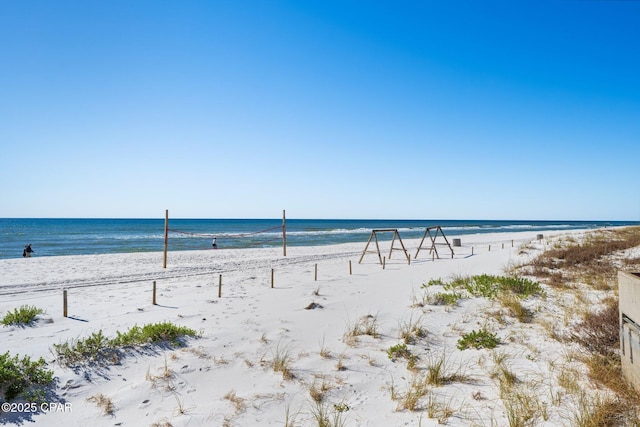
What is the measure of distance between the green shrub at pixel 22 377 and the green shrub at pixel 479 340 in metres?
6.67

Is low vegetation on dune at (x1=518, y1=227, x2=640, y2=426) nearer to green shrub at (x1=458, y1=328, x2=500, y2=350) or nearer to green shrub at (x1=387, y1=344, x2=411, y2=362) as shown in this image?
green shrub at (x1=458, y1=328, x2=500, y2=350)

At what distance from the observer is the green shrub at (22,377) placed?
432 cm

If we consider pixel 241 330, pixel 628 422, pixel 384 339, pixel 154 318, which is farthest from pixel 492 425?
pixel 154 318

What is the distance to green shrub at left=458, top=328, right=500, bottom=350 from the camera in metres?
5.95

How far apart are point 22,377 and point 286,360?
3.72m

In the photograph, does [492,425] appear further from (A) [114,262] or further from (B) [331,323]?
(A) [114,262]

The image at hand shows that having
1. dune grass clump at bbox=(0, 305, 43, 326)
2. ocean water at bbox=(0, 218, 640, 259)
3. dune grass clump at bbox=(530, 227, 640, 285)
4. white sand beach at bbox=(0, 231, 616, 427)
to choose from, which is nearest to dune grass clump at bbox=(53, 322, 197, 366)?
white sand beach at bbox=(0, 231, 616, 427)

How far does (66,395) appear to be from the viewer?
14.8 ft

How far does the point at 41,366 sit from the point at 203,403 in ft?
8.82

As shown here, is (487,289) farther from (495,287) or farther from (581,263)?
(581,263)

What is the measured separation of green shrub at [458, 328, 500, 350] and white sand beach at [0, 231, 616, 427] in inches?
5.0

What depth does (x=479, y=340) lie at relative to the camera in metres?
6.11

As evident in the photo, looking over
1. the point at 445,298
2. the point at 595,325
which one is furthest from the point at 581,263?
the point at 595,325

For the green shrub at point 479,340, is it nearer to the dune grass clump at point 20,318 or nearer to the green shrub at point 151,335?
the green shrub at point 151,335
